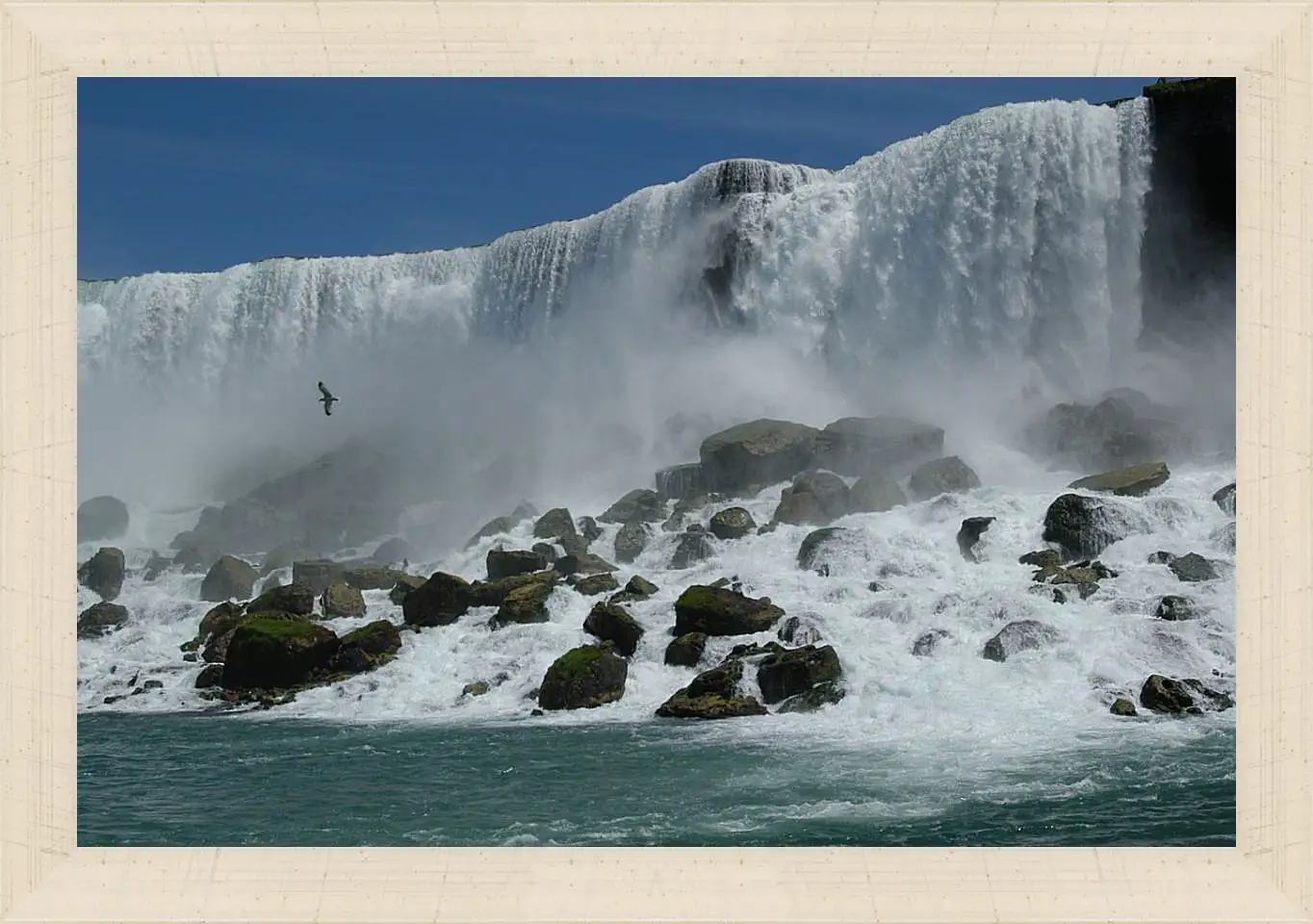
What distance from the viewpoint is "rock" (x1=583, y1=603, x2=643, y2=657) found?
12875 millimetres

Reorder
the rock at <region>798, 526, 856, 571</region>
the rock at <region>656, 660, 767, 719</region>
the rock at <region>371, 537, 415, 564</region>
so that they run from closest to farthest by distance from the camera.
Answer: the rock at <region>656, 660, 767, 719</region> < the rock at <region>798, 526, 856, 571</region> < the rock at <region>371, 537, 415, 564</region>

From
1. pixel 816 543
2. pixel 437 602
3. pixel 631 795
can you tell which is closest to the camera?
pixel 631 795

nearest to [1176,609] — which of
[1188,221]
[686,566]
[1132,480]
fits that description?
[1132,480]

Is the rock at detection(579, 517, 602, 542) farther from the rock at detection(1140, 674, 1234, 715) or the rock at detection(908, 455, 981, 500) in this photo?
the rock at detection(1140, 674, 1234, 715)

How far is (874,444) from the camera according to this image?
18422 mm

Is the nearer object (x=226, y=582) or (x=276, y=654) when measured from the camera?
(x=276, y=654)

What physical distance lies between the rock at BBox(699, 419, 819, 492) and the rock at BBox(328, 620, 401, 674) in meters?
6.18

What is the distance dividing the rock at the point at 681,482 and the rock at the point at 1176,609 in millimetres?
8349

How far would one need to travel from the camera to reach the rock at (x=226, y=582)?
720 inches

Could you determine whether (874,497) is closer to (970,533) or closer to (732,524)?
(732,524)

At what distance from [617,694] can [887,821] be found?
4.66 meters

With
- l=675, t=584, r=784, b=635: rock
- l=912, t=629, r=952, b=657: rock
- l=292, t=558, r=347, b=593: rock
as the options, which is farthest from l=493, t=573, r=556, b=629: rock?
l=292, t=558, r=347, b=593: rock

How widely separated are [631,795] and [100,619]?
34.6 feet
